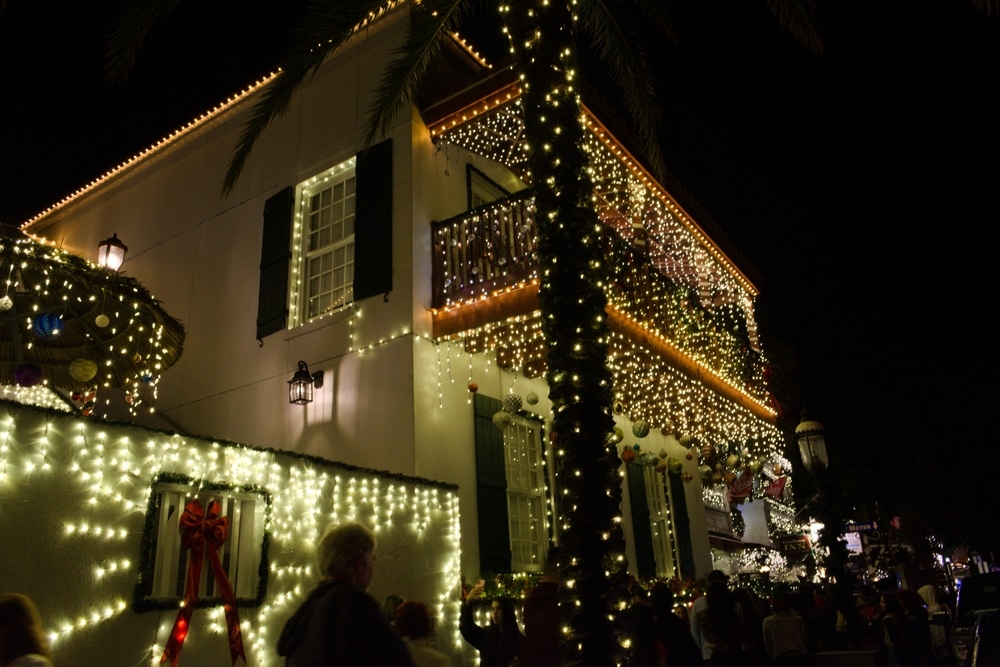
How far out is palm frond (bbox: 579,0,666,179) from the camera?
8.95 meters

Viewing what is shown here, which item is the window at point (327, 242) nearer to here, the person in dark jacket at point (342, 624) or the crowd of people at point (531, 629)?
the crowd of people at point (531, 629)

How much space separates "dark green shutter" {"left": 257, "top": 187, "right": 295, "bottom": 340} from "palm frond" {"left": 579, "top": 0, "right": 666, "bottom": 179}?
5.89 meters

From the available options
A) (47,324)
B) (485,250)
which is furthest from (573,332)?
(47,324)

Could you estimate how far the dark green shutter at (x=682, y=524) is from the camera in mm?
16281

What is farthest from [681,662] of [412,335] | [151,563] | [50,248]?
[50,248]

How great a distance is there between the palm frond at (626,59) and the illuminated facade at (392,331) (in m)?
1.66

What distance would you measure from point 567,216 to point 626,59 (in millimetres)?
3838

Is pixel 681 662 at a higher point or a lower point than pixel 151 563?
lower

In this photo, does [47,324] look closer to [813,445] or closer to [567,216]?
[567,216]

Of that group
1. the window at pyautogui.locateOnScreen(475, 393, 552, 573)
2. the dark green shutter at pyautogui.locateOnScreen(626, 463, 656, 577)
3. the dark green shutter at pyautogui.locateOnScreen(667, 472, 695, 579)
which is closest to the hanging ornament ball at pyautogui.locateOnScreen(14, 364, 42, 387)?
the window at pyautogui.locateOnScreen(475, 393, 552, 573)

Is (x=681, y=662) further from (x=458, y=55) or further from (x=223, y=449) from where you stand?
(x=458, y=55)

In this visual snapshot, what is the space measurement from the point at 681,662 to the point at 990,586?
24.4 ft

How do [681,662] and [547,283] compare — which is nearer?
[681,662]

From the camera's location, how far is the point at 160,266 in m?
14.6
